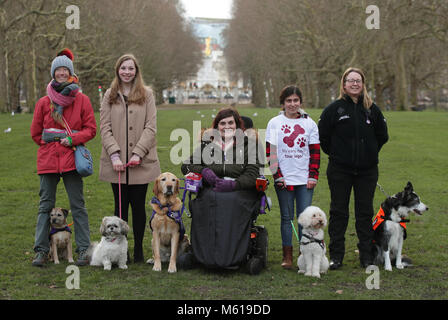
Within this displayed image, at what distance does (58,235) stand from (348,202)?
3.38 meters

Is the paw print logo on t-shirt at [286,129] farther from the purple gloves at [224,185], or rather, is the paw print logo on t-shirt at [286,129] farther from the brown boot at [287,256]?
the brown boot at [287,256]

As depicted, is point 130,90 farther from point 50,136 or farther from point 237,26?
point 237,26

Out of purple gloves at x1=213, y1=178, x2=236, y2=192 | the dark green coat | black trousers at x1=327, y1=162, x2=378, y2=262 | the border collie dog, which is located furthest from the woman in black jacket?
purple gloves at x1=213, y1=178, x2=236, y2=192

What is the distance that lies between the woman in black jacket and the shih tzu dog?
238cm

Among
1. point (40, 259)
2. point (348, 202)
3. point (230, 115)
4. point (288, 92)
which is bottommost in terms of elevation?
point (40, 259)

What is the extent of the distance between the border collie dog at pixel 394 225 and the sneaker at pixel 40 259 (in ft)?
12.5

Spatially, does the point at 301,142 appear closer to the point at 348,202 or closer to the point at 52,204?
the point at 348,202

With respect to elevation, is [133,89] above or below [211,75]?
below

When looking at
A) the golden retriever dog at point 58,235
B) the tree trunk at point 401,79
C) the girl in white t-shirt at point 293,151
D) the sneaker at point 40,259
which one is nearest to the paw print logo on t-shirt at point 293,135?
the girl in white t-shirt at point 293,151

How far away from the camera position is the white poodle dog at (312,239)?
20.3ft

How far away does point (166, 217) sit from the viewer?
22.0ft

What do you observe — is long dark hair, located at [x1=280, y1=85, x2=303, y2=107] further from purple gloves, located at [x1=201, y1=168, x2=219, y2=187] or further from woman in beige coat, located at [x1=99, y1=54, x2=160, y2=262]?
woman in beige coat, located at [x1=99, y1=54, x2=160, y2=262]

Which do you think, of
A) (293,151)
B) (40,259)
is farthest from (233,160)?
(40,259)

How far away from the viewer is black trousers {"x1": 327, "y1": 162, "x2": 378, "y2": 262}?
6.61 metres
